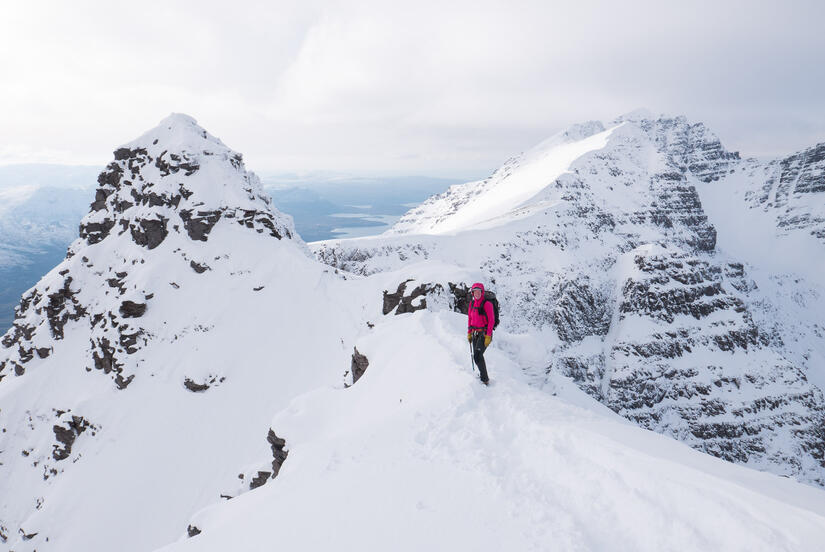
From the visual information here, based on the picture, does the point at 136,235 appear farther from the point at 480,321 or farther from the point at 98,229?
the point at 480,321

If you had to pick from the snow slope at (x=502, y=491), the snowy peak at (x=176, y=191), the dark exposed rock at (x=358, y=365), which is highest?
the snowy peak at (x=176, y=191)

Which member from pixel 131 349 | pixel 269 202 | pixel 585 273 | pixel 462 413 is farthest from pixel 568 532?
pixel 585 273

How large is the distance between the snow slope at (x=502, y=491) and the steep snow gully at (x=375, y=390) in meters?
0.05

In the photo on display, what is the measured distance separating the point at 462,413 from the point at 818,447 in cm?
11546

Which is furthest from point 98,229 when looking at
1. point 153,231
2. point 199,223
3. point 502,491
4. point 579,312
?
point 579,312

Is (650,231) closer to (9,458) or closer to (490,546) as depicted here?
(490,546)

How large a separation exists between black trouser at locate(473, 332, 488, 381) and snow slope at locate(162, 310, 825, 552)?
0.45 metres

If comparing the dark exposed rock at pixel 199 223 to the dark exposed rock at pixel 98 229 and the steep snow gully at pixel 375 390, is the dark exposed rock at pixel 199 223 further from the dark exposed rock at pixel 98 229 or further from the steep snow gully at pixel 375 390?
the dark exposed rock at pixel 98 229

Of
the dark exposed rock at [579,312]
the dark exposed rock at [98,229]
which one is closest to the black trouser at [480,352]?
the dark exposed rock at [98,229]

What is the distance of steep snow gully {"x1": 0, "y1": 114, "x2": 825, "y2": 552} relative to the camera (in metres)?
6.72

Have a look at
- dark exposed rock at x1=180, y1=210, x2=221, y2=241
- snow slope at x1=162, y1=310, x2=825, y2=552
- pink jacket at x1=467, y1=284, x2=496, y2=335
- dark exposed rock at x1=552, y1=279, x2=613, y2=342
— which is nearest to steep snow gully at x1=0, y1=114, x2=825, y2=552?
snow slope at x1=162, y1=310, x2=825, y2=552

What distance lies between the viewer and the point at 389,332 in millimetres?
18516

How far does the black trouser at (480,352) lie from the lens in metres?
11.8

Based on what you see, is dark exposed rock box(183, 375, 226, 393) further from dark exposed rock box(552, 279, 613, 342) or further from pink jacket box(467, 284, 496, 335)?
dark exposed rock box(552, 279, 613, 342)
